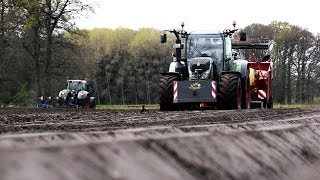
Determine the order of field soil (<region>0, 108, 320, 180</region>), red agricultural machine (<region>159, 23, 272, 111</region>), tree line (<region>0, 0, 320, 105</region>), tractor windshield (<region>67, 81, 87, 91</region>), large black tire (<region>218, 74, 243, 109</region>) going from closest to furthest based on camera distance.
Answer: field soil (<region>0, 108, 320, 180</region>) < large black tire (<region>218, 74, 243, 109</region>) < red agricultural machine (<region>159, 23, 272, 111</region>) < tractor windshield (<region>67, 81, 87, 91</region>) < tree line (<region>0, 0, 320, 105</region>)

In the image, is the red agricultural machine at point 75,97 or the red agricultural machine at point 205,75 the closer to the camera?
the red agricultural machine at point 205,75

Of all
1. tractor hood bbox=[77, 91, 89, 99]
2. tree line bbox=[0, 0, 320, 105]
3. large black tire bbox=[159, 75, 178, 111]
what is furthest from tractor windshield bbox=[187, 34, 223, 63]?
tree line bbox=[0, 0, 320, 105]

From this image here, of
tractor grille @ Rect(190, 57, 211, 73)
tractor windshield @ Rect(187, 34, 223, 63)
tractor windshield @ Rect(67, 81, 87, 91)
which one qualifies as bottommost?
tractor windshield @ Rect(67, 81, 87, 91)

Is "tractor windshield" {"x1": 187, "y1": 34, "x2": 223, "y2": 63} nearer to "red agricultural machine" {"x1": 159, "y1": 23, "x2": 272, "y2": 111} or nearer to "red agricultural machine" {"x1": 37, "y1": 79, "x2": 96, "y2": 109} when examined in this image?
"red agricultural machine" {"x1": 159, "y1": 23, "x2": 272, "y2": 111}

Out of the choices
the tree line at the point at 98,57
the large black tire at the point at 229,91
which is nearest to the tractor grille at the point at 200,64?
the large black tire at the point at 229,91

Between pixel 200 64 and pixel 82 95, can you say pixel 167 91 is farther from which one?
pixel 82 95

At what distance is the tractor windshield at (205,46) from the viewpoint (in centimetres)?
1600

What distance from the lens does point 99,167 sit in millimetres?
1446

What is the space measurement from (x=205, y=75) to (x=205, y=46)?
142 centimetres

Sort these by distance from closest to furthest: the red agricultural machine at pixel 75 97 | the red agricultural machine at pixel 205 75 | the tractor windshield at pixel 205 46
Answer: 1. the red agricultural machine at pixel 205 75
2. the tractor windshield at pixel 205 46
3. the red agricultural machine at pixel 75 97

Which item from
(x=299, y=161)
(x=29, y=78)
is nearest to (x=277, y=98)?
(x=29, y=78)

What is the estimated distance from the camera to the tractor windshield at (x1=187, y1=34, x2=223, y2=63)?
16.0 metres

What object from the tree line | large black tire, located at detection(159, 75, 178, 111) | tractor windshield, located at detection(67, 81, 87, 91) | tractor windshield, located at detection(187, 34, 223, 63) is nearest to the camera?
large black tire, located at detection(159, 75, 178, 111)

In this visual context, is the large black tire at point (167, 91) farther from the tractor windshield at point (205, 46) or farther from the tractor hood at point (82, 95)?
the tractor hood at point (82, 95)
